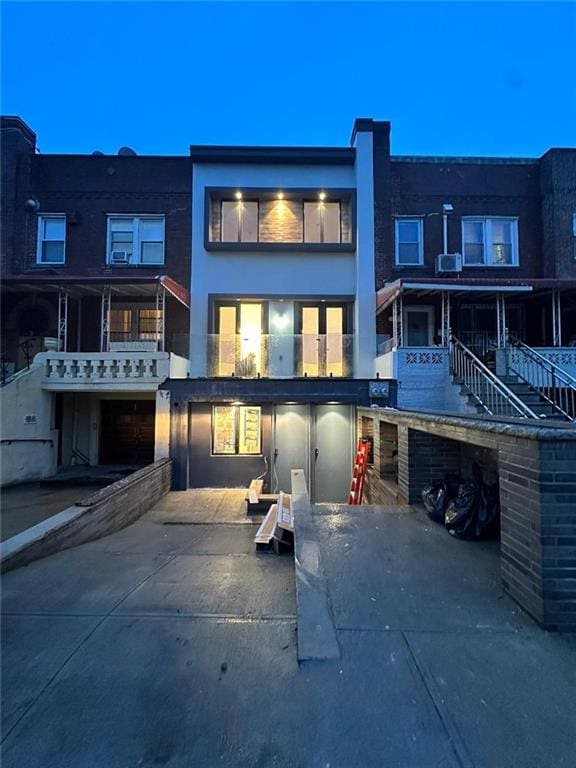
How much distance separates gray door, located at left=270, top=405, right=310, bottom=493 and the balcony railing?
116cm

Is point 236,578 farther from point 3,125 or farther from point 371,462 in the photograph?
point 3,125

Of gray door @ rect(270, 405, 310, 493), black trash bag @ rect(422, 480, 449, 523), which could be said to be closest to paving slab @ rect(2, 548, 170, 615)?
black trash bag @ rect(422, 480, 449, 523)

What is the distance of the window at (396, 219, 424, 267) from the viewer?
13.1 m

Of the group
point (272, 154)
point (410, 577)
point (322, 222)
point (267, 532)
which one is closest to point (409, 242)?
point (322, 222)

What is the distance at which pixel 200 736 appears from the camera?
1.96m

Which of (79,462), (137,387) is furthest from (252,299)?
(79,462)

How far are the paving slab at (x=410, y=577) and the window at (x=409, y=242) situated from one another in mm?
10274

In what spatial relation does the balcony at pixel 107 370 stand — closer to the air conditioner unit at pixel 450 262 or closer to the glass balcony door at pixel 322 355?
the glass balcony door at pixel 322 355

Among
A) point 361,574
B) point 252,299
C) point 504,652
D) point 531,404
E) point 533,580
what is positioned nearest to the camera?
point 504,652

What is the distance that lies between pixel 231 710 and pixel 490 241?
15.1 metres

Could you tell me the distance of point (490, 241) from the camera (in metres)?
13.2

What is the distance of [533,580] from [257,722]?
7.47 feet

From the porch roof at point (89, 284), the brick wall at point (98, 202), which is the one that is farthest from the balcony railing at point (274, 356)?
the brick wall at point (98, 202)

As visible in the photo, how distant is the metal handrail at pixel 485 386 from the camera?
7.71 metres
